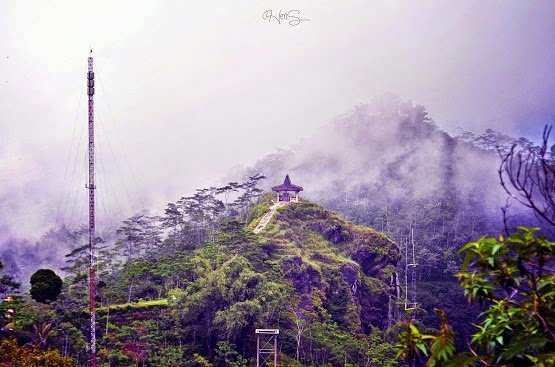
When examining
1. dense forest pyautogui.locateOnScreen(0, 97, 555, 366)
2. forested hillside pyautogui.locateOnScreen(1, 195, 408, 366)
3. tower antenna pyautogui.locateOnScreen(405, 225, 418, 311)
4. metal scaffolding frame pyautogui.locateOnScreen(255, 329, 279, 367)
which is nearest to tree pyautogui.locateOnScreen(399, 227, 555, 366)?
dense forest pyautogui.locateOnScreen(0, 97, 555, 366)

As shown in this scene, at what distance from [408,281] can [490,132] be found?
20957mm

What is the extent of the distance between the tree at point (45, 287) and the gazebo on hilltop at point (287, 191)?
16106 millimetres

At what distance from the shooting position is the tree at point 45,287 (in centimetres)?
2839

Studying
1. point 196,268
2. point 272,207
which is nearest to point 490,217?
point 272,207

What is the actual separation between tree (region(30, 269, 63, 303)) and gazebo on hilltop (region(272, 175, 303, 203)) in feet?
52.8

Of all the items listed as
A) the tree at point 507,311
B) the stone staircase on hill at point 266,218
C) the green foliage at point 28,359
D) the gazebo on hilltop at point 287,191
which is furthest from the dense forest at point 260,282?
the tree at point 507,311

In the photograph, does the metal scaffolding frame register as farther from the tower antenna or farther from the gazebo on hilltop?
the tower antenna

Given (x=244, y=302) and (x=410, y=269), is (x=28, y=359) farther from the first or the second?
(x=410, y=269)

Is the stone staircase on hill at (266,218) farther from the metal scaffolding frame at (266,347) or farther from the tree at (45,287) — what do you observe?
the tree at (45,287)

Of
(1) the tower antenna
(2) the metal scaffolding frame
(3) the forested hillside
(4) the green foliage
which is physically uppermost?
(1) the tower antenna

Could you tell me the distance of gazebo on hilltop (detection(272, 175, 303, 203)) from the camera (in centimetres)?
4091

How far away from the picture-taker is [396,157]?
61.9 m

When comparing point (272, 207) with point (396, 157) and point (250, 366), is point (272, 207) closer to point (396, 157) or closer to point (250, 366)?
point (250, 366)

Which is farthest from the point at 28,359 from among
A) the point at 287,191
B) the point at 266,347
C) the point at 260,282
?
the point at 287,191
